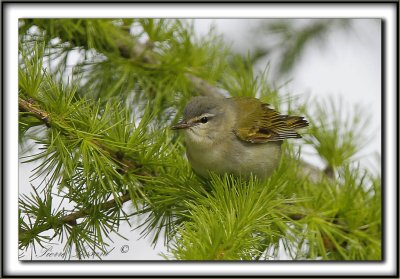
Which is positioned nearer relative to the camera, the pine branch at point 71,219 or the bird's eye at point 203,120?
the pine branch at point 71,219

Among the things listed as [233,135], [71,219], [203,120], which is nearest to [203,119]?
[203,120]

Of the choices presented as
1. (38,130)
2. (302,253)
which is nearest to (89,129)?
(38,130)

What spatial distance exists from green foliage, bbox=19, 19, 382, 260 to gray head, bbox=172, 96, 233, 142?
102 millimetres

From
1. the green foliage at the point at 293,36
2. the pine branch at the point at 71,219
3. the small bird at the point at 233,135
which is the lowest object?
the pine branch at the point at 71,219

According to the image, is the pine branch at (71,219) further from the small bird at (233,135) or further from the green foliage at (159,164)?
the small bird at (233,135)

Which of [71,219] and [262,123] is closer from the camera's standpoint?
[71,219]

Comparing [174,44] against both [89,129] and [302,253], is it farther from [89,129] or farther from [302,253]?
[302,253]

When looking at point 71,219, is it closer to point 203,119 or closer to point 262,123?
point 203,119

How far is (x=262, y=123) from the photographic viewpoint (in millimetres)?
2539

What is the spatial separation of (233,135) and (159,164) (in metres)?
0.42

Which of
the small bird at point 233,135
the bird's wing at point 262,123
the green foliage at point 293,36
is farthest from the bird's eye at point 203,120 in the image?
the green foliage at point 293,36

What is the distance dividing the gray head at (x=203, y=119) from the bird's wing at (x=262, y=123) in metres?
0.08

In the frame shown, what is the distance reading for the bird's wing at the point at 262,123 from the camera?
2469 mm

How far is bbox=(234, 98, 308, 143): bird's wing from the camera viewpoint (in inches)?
97.2
